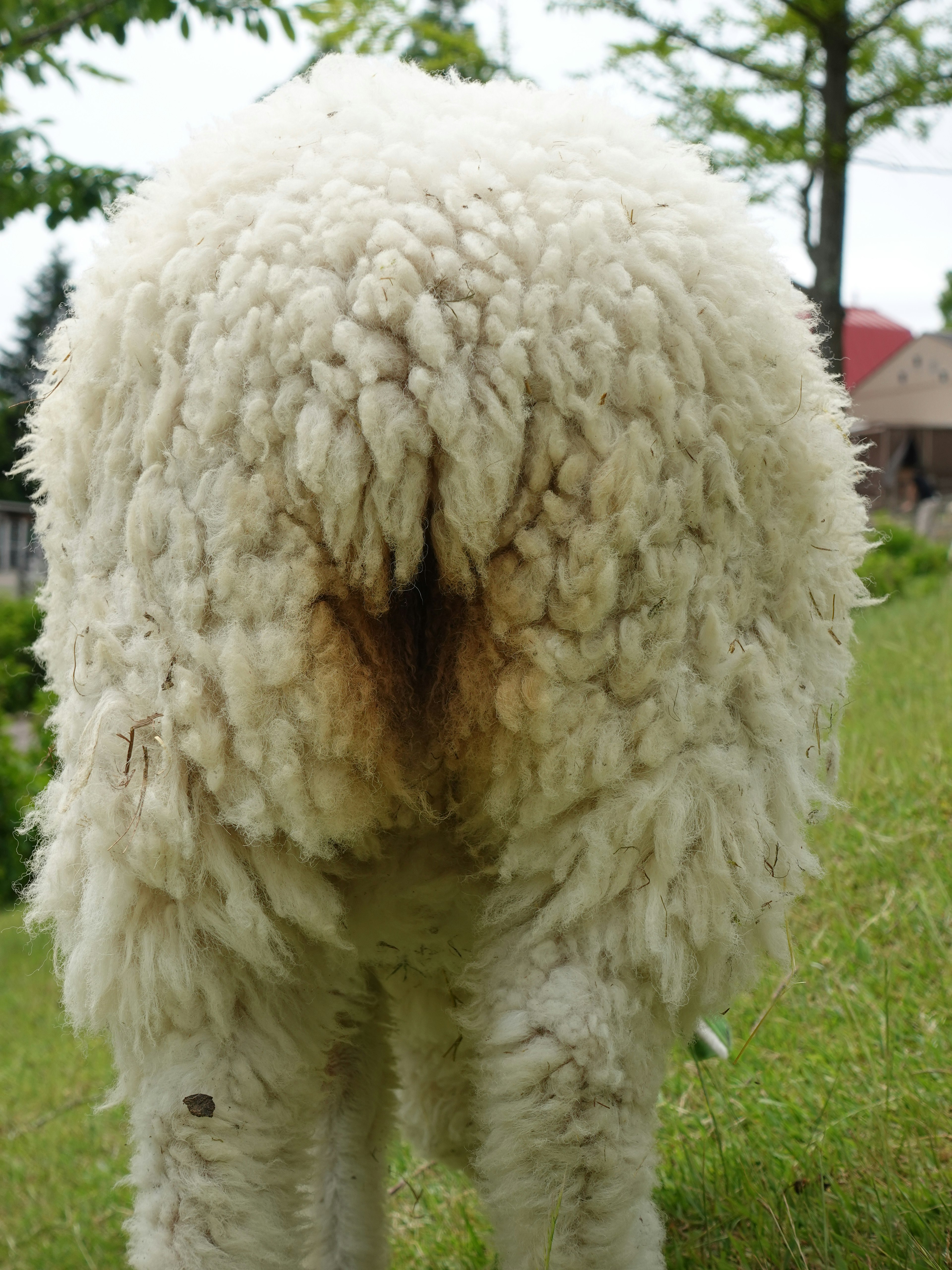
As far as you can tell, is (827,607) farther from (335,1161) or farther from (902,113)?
(902,113)

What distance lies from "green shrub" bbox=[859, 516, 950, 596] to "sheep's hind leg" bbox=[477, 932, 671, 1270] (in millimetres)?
8738

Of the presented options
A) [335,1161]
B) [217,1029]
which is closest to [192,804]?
[217,1029]

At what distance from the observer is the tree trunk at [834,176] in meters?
8.37

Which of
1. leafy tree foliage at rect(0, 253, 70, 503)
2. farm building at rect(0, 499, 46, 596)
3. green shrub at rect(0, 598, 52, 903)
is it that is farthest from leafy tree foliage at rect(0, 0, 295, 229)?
leafy tree foliage at rect(0, 253, 70, 503)

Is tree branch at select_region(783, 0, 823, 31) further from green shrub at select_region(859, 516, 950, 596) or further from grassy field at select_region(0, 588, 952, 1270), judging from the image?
grassy field at select_region(0, 588, 952, 1270)

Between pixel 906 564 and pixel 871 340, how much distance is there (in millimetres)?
16660

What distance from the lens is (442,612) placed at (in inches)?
60.9

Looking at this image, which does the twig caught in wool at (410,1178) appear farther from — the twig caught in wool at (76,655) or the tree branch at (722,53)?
the tree branch at (722,53)

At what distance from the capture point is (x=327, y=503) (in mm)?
1370

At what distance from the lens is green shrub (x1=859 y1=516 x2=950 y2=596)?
10.3m

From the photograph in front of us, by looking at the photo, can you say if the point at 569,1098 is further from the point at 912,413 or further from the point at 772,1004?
the point at 912,413

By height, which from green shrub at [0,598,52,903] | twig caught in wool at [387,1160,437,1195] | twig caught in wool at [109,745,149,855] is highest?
twig caught in wool at [109,745,149,855]

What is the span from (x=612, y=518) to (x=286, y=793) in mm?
570

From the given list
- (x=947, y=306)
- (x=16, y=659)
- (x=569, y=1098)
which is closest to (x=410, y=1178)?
(x=569, y=1098)
